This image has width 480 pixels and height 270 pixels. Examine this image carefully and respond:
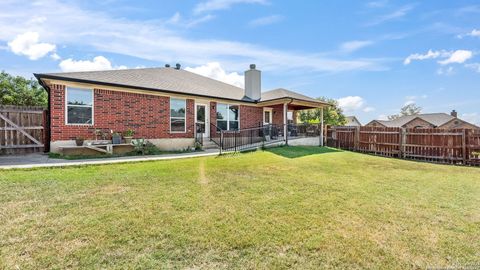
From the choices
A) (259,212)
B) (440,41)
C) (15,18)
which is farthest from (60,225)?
(440,41)

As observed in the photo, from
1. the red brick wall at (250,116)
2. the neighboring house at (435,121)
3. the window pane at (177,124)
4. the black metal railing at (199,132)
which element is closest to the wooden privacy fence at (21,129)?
the window pane at (177,124)

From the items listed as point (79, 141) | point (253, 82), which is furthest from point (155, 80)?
point (253, 82)

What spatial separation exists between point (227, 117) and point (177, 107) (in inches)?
139

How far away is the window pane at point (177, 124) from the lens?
12.9 meters

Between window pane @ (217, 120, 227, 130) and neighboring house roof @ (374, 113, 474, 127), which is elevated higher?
neighboring house roof @ (374, 113, 474, 127)

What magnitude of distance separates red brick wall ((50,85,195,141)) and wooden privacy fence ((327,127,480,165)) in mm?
10795

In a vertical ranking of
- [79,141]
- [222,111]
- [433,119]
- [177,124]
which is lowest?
[79,141]

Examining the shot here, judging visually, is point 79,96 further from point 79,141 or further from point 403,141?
point 403,141

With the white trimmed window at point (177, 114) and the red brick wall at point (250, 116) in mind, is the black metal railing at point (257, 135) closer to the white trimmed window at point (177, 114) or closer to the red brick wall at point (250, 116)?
the red brick wall at point (250, 116)

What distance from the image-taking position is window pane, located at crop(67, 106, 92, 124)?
33.1 ft

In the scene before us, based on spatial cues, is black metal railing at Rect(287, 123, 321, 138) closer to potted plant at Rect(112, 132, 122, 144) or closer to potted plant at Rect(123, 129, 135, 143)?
potted plant at Rect(123, 129, 135, 143)

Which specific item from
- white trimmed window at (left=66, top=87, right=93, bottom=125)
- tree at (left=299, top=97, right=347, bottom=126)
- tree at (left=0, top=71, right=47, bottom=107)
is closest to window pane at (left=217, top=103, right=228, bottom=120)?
white trimmed window at (left=66, top=87, right=93, bottom=125)

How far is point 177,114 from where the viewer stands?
13156mm

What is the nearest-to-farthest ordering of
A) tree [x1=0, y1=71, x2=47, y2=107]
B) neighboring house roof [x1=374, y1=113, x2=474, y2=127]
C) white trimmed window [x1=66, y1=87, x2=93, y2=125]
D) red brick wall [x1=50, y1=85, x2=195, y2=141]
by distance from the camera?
red brick wall [x1=50, y1=85, x2=195, y2=141] < white trimmed window [x1=66, y1=87, x2=93, y2=125] < tree [x1=0, y1=71, x2=47, y2=107] < neighboring house roof [x1=374, y1=113, x2=474, y2=127]
